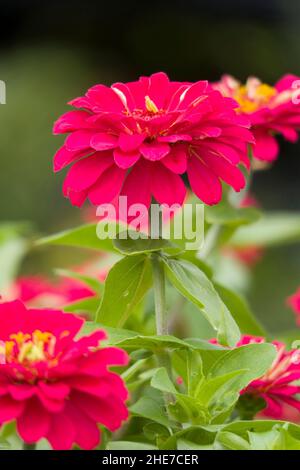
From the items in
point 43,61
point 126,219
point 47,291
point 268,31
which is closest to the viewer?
point 126,219

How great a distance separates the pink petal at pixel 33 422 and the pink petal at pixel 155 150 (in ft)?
0.55

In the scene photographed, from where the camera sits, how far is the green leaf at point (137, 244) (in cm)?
65

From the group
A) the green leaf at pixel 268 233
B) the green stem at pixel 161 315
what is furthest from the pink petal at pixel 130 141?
the green leaf at pixel 268 233

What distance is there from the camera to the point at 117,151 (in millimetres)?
603

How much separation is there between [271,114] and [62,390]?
342 millimetres

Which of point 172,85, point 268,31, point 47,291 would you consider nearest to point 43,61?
point 268,31

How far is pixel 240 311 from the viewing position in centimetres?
80

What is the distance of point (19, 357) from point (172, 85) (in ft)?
0.79

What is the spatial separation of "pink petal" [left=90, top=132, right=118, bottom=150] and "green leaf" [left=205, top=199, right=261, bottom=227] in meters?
0.25

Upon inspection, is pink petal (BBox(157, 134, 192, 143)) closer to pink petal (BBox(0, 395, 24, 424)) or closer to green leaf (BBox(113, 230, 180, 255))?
green leaf (BBox(113, 230, 180, 255))

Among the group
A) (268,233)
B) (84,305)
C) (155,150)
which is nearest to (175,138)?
(155,150)

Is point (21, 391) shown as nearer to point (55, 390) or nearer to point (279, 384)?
point (55, 390)

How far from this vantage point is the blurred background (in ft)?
8.52

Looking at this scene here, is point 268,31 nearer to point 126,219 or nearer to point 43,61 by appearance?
point 43,61
